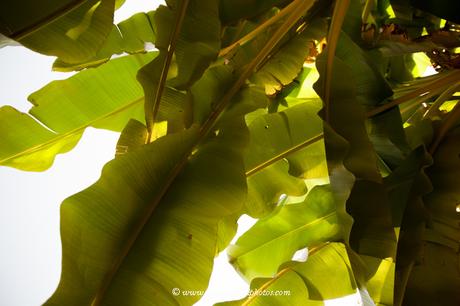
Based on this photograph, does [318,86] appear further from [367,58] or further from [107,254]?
[107,254]

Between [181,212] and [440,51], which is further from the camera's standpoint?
[440,51]

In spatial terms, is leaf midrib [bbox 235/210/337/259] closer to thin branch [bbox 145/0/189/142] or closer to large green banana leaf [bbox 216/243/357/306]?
large green banana leaf [bbox 216/243/357/306]

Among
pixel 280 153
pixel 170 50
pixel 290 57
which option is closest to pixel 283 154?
pixel 280 153

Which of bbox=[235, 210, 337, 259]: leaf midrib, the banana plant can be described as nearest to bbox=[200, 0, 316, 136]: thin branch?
the banana plant

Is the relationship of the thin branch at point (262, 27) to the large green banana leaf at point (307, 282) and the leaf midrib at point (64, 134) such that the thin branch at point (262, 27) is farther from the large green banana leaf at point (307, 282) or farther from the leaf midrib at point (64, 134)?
the large green banana leaf at point (307, 282)

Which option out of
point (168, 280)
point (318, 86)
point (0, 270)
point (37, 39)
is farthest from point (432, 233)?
point (0, 270)

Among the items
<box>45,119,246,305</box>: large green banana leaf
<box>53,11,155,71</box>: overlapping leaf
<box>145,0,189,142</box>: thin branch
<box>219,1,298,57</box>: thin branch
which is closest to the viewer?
<box>45,119,246,305</box>: large green banana leaf

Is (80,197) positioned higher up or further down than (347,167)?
higher up

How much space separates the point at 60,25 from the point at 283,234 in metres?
0.56

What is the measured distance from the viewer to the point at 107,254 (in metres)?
0.50

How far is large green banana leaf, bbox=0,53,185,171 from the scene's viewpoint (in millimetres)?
759

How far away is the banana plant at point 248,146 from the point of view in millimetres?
522

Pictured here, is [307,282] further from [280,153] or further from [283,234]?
[280,153]

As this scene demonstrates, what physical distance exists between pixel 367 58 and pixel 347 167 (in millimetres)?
209
